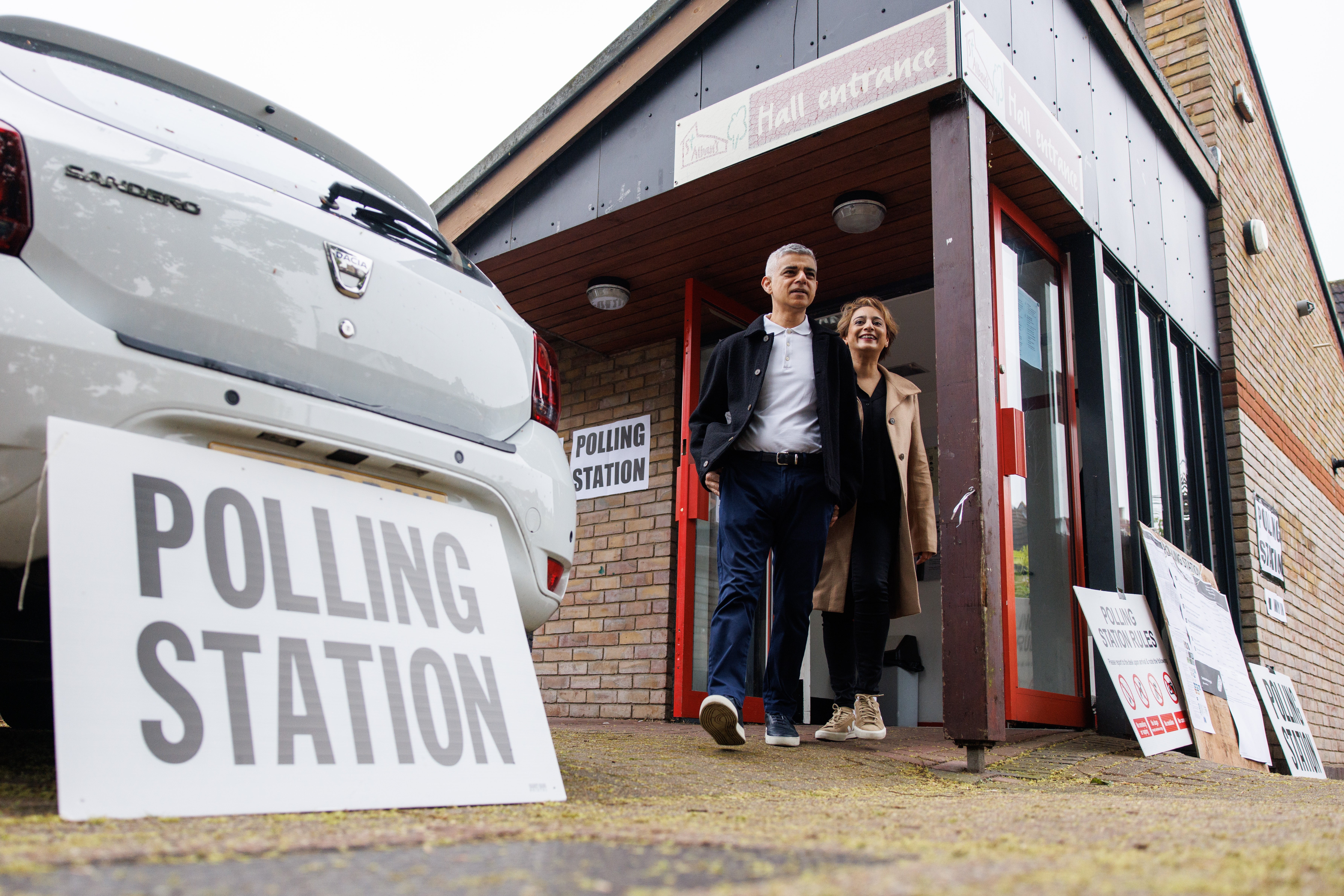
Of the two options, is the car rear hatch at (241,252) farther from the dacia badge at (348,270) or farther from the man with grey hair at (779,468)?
the man with grey hair at (779,468)

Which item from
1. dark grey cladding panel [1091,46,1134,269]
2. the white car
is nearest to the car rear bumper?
the white car

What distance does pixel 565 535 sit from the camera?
94.0 inches

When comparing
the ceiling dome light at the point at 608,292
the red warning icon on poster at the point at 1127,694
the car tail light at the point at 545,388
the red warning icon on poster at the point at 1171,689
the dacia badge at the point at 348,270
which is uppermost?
the ceiling dome light at the point at 608,292

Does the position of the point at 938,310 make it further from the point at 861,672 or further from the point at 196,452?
the point at 196,452

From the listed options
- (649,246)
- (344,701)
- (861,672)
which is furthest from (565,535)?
(649,246)

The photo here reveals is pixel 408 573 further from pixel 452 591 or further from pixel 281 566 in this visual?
pixel 281 566

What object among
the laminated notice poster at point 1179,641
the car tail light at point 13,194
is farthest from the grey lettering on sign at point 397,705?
the laminated notice poster at point 1179,641

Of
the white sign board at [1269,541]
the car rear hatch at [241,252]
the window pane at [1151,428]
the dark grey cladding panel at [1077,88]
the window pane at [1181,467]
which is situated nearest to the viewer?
the car rear hatch at [241,252]

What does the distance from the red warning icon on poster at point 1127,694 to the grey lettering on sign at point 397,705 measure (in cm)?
308

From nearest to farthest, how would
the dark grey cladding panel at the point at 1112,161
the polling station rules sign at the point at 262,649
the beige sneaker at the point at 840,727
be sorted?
the polling station rules sign at the point at 262,649 < the beige sneaker at the point at 840,727 < the dark grey cladding panel at the point at 1112,161

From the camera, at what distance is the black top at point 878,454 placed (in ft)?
12.5

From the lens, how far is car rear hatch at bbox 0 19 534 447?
1.66 metres

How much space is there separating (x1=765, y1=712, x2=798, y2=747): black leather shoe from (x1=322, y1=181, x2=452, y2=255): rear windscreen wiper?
1.90m

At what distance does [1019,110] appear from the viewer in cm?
411
